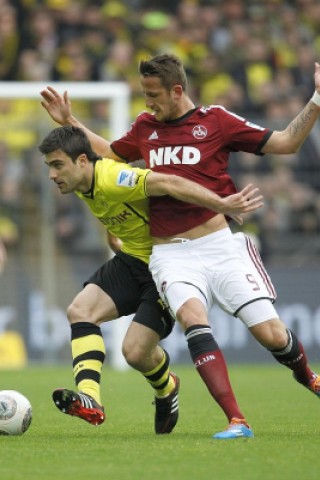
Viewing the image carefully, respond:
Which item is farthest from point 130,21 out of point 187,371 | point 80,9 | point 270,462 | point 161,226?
point 270,462

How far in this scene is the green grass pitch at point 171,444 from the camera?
549 cm

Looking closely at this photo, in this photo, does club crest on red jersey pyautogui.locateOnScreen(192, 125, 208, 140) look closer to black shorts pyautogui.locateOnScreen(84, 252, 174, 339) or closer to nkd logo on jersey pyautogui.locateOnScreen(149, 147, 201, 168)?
nkd logo on jersey pyautogui.locateOnScreen(149, 147, 201, 168)

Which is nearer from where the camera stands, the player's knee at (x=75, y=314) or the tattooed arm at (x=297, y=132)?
the tattooed arm at (x=297, y=132)

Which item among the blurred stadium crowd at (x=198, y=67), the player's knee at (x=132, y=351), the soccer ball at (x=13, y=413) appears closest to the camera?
the soccer ball at (x=13, y=413)

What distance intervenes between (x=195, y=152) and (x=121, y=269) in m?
0.95

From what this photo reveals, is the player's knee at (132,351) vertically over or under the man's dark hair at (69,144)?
under

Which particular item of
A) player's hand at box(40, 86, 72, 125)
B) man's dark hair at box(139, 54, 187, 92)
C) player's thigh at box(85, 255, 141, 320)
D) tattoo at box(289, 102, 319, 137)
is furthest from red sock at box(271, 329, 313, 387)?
player's hand at box(40, 86, 72, 125)

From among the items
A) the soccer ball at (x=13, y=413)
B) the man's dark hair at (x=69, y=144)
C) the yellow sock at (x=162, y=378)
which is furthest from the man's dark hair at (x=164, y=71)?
the soccer ball at (x=13, y=413)

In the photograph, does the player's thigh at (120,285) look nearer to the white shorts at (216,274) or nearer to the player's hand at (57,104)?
the white shorts at (216,274)

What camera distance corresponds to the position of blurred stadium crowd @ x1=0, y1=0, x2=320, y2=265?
15.6 metres

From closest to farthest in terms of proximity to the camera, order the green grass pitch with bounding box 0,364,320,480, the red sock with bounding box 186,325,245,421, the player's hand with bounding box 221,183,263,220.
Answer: the green grass pitch with bounding box 0,364,320,480 → the red sock with bounding box 186,325,245,421 → the player's hand with bounding box 221,183,263,220

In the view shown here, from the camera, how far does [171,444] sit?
21.8ft

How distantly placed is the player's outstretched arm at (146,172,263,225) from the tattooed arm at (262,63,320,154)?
49cm

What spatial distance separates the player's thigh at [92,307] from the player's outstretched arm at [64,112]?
1.01 metres
